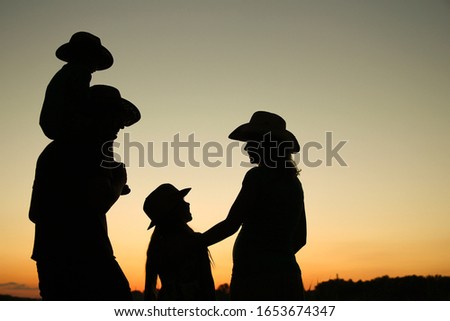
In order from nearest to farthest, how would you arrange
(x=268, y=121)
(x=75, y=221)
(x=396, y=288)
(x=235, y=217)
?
(x=75, y=221) < (x=235, y=217) < (x=268, y=121) < (x=396, y=288)

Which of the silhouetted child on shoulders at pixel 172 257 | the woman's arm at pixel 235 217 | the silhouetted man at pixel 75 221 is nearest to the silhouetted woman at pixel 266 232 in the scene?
the woman's arm at pixel 235 217

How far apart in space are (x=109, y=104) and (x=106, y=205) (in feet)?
1.73

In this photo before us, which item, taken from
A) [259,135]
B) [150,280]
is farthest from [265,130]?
[150,280]

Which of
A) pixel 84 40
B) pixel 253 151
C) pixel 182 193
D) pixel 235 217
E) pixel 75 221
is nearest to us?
pixel 75 221

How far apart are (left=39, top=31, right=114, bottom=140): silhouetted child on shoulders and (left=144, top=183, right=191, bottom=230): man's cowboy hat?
1467mm

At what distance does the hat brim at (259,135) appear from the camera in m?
4.05

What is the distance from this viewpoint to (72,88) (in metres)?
3.19

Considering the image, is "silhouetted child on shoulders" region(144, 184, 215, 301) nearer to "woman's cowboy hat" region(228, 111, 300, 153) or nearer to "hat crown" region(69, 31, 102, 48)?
"woman's cowboy hat" region(228, 111, 300, 153)

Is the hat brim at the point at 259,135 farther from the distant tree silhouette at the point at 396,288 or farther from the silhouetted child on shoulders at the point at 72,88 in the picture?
the distant tree silhouette at the point at 396,288

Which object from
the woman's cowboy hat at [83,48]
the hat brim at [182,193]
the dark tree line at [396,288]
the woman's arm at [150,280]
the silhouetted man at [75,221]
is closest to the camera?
the silhouetted man at [75,221]

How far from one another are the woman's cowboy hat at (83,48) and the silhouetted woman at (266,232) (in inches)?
45.4

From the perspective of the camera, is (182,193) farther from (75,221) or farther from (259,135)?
(75,221)
